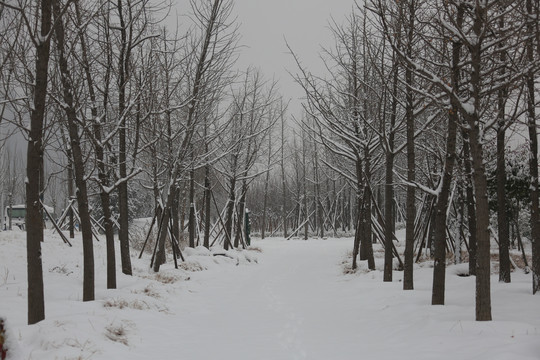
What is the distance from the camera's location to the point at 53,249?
1086 cm

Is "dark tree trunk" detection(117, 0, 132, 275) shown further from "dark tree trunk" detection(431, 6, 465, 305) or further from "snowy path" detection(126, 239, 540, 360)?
"dark tree trunk" detection(431, 6, 465, 305)

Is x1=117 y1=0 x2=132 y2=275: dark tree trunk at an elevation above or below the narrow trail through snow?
above

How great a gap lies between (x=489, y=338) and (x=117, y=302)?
5.16 m

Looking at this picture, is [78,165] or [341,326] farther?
[78,165]

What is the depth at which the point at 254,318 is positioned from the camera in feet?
23.7

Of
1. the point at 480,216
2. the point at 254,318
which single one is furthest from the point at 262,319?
the point at 480,216

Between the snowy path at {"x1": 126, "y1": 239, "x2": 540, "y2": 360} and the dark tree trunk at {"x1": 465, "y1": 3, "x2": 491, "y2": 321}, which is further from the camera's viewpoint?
the dark tree trunk at {"x1": 465, "y1": 3, "x2": 491, "y2": 321}

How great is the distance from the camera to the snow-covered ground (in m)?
4.51

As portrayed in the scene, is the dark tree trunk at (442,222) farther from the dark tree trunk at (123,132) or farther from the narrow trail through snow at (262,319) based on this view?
the dark tree trunk at (123,132)

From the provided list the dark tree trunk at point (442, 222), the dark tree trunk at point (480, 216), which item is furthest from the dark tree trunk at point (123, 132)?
the dark tree trunk at point (480, 216)

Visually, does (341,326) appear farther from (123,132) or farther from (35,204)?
(123,132)

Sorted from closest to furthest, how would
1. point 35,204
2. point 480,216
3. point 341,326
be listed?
point 35,204 < point 480,216 < point 341,326

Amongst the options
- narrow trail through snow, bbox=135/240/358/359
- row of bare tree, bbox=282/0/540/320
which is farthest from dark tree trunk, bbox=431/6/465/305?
narrow trail through snow, bbox=135/240/358/359

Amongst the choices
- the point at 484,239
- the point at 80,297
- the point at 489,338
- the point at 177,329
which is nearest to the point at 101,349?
the point at 177,329
